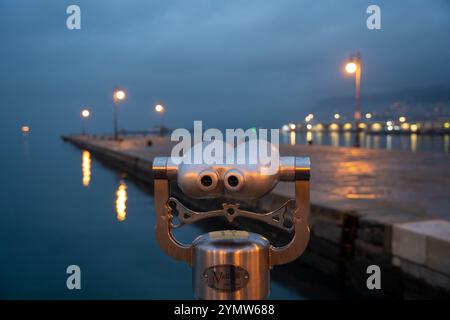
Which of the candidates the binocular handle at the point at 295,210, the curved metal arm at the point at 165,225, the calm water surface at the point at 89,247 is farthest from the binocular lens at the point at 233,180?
the calm water surface at the point at 89,247

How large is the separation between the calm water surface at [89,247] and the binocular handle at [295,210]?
5.32m

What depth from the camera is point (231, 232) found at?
2.21 m

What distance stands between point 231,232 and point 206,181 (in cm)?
Result: 35

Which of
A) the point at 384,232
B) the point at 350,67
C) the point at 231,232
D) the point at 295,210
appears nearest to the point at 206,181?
the point at 231,232

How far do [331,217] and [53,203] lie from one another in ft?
46.4

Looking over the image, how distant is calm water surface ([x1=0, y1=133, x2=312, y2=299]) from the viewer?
8.51 meters

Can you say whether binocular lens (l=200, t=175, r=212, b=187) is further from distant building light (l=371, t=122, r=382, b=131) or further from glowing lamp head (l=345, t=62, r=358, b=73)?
distant building light (l=371, t=122, r=382, b=131)

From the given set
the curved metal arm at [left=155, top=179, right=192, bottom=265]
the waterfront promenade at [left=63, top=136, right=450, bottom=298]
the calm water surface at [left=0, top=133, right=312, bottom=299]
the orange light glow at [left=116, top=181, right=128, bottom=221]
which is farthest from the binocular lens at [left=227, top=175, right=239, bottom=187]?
the orange light glow at [left=116, top=181, right=128, bottom=221]

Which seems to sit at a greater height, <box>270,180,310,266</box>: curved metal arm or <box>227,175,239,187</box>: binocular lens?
<box>227,175,239,187</box>: binocular lens

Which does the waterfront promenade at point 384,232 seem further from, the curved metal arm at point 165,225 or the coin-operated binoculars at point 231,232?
the curved metal arm at point 165,225

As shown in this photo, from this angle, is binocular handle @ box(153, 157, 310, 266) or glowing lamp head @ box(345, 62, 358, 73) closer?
binocular handle @ box(153, 157, 310, 266)

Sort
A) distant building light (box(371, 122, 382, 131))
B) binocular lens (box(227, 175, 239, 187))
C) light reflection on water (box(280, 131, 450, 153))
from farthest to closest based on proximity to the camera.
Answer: distant building light (box(371, 122, 382, 131)), light reflection on water (box(280, 131, 450, 153)), binocular lens (box(227, 175, 239, 187))

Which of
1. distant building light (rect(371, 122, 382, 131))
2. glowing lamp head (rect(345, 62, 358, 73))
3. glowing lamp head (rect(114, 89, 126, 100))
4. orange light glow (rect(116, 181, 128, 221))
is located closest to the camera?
orange light glow (rect(116, 181, 128, 221))

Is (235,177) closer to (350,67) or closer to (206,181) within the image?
(206,181)
